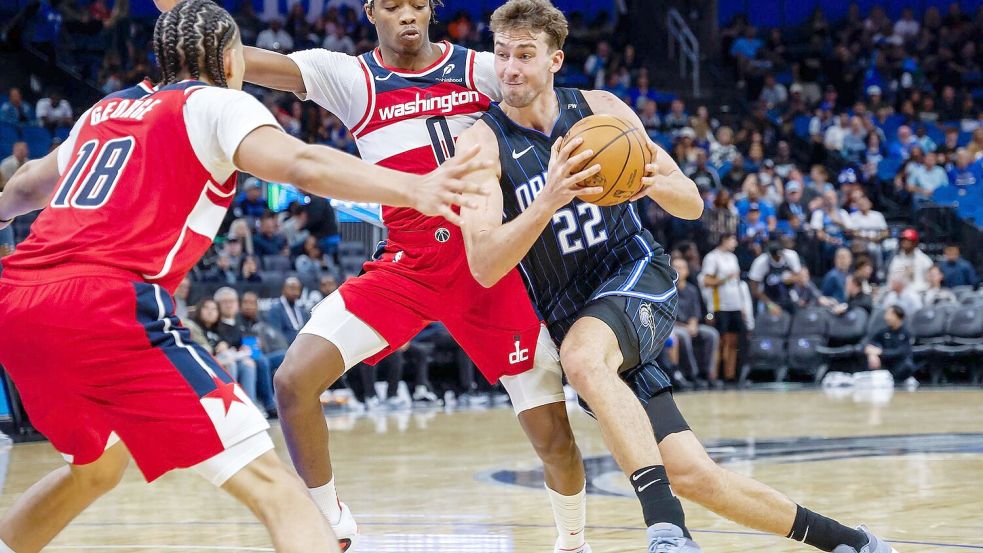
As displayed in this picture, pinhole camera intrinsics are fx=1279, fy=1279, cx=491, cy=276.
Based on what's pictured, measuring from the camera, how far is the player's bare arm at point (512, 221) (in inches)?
176

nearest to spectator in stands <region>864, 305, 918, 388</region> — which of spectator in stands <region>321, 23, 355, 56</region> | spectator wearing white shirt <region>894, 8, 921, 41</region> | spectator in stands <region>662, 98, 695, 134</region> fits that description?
spectator in stands <region>662, 98, 695, 134</region>

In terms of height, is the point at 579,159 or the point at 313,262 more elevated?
the point at 579,159

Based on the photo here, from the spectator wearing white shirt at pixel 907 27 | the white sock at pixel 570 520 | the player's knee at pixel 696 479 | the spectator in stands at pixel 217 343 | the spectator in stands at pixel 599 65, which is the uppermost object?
the spectator wearing white shirt at pixel 907 27

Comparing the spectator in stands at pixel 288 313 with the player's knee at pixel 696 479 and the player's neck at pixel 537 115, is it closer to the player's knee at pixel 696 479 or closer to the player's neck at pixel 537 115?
the player's neck at pixel 537 115

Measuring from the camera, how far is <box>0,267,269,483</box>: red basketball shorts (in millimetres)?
3541

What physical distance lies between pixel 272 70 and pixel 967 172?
17.9 metres

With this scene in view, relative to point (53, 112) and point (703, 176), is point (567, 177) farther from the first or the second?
point (703, 176)

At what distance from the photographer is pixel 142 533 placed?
6.49 m

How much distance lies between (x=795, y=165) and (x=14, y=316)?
20.2m

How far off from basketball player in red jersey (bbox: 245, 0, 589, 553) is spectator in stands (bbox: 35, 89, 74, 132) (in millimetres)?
12747

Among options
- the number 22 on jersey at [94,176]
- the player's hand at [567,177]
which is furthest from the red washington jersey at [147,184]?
the player's hand at [567,177]

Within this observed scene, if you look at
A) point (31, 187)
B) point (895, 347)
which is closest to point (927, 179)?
point (895, 347)

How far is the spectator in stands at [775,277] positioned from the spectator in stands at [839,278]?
0.48m

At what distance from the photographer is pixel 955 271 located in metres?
18.3
